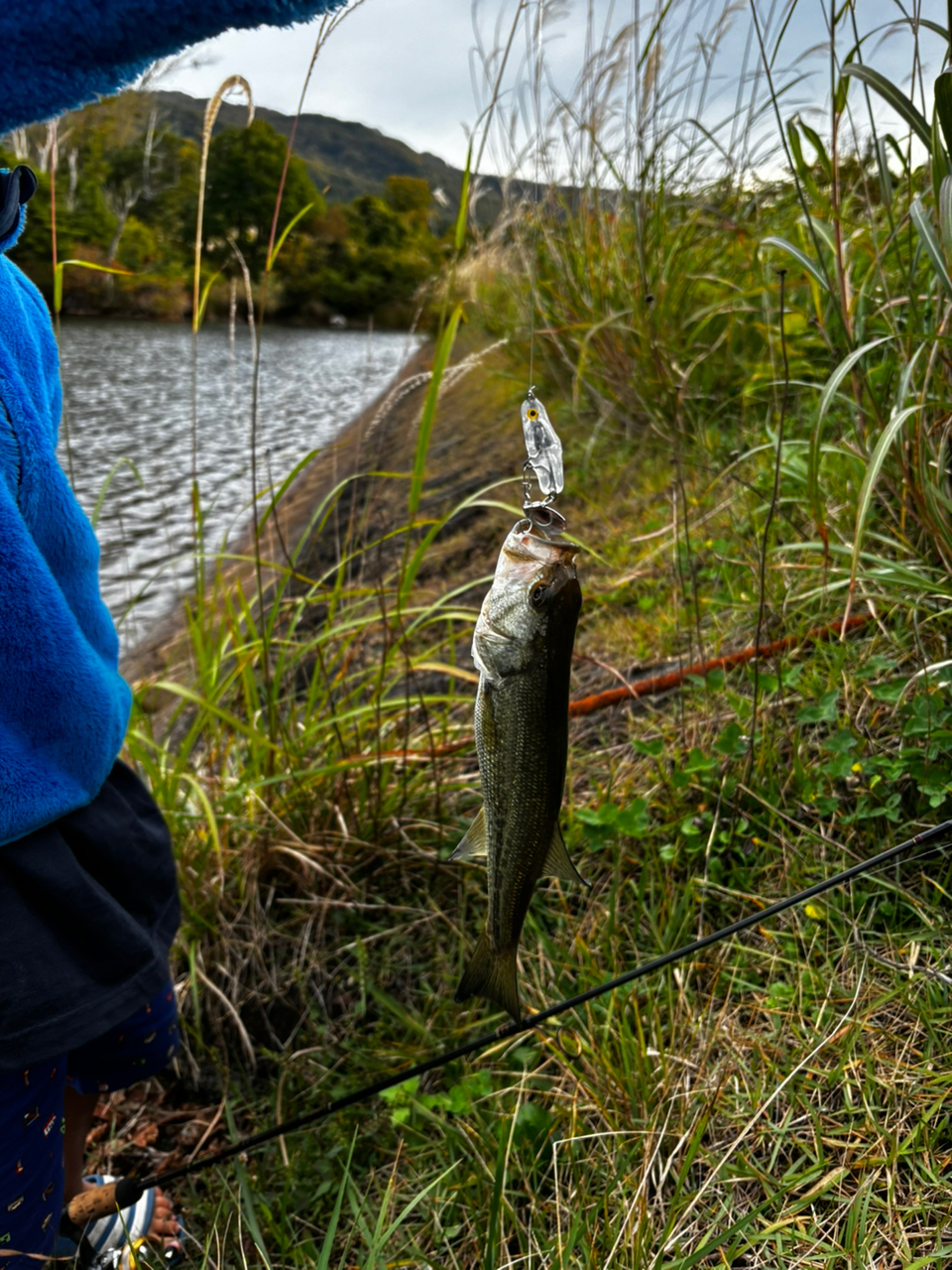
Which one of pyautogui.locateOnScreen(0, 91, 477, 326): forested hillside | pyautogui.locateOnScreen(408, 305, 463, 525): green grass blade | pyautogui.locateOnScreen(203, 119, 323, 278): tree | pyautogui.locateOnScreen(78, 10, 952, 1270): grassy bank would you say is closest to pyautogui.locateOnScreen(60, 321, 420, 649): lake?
pyautogui.locateOnScreen(203, 119, 323, 278): tree

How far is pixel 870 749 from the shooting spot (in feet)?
6.27

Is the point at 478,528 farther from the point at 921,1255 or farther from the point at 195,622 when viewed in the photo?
the point at 921,1255

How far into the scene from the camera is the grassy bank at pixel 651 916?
139cm

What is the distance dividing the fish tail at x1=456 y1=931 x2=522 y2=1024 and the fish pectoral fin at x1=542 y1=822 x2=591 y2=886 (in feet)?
0.44

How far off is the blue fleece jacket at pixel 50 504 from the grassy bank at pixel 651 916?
0.56 meters

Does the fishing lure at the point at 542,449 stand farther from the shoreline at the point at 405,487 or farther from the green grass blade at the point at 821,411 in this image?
the shoreline at the point at 405,487

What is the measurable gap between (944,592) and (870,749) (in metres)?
0.39

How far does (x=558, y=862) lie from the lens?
1.00 meters

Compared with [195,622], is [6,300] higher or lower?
higher

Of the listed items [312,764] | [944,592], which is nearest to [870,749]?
[944,592]

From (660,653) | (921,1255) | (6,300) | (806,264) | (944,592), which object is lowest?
(921,1255)

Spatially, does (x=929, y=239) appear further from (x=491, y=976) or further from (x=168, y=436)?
(x=168, y=436)

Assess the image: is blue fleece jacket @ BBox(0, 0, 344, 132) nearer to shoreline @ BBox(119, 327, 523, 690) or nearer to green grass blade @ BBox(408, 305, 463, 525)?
green grass blade @ BBox(408, 305, 463, 525)

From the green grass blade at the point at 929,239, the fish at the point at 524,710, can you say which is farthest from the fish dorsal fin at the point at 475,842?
the green grass blade at the point at 929,239
